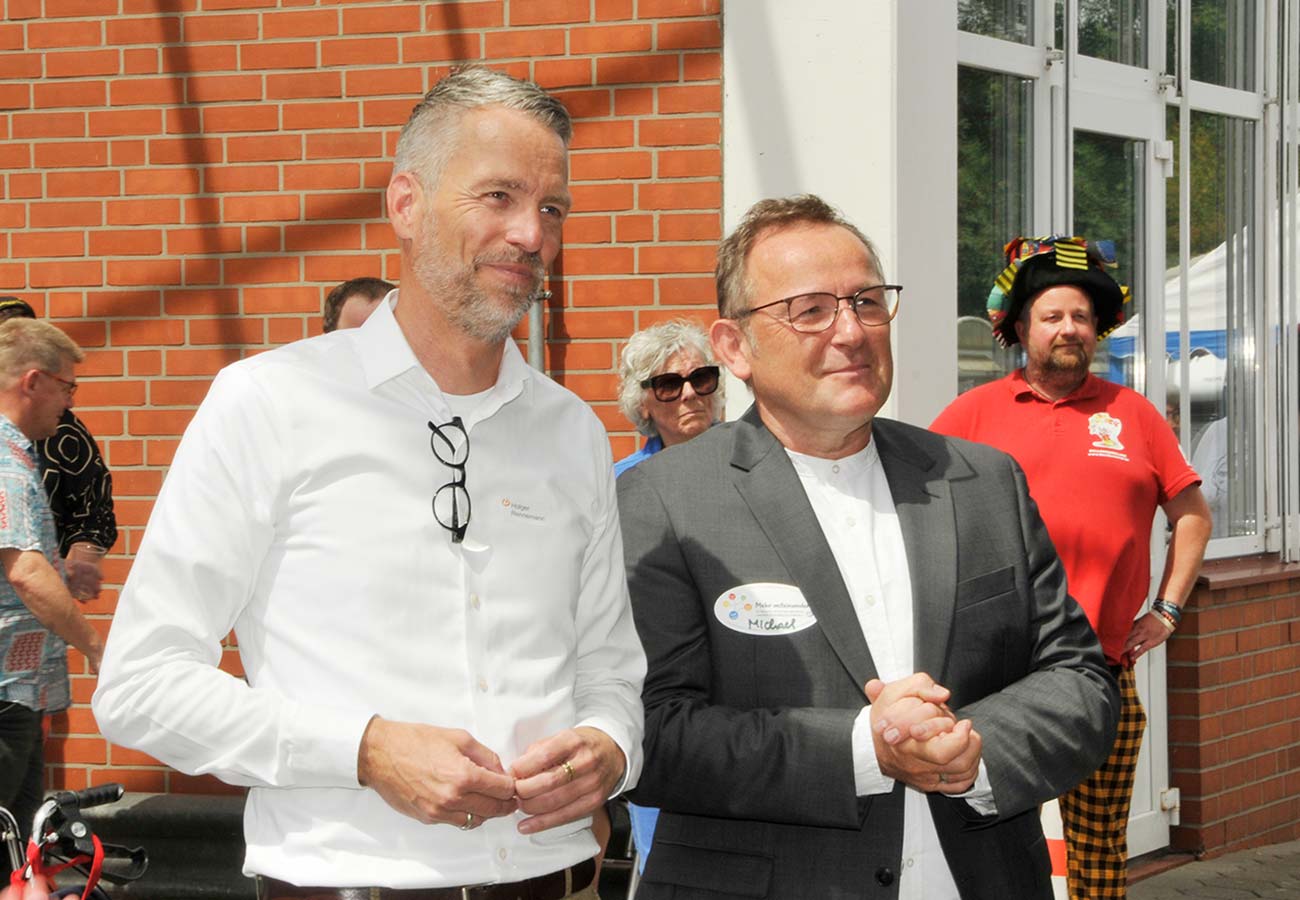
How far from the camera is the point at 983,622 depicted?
263 centimetres

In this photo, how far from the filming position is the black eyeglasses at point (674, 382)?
5.08 metres

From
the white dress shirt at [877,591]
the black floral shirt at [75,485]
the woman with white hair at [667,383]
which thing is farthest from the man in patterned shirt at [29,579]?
the white dress shirt at [877,591]

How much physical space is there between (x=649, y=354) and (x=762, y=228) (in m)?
2.30

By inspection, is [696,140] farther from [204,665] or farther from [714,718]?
[204,665]

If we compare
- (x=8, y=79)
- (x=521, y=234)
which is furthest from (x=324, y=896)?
(x=8, y=79)

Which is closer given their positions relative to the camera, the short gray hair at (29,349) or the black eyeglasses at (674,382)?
the short gray hair at (29,349)

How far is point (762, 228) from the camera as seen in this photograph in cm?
281

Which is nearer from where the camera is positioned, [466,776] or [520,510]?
[466,776]

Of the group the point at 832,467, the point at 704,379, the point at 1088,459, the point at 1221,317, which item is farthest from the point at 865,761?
the point at 1221,317

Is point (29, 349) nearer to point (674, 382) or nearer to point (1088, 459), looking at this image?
point (674, 382)

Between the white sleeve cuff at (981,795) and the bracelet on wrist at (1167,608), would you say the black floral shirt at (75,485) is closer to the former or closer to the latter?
the bracelet on wrist at (1167,608)

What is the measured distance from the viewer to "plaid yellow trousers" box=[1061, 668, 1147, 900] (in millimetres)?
5414

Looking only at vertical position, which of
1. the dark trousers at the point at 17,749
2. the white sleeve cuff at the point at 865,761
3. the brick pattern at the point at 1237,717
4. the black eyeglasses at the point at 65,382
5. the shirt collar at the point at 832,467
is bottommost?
the brick pattern at the point at 1237,717

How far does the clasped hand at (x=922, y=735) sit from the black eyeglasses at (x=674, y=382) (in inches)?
106
